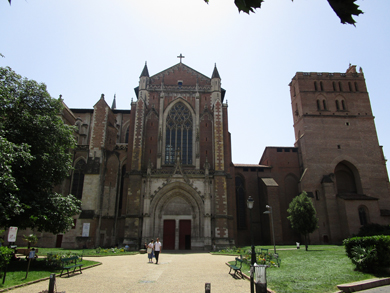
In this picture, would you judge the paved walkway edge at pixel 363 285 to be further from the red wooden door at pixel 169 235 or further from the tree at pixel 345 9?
the red wooden door at pixel 169 235

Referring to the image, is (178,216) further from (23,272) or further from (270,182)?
(23,272)

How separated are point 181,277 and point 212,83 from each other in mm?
25680

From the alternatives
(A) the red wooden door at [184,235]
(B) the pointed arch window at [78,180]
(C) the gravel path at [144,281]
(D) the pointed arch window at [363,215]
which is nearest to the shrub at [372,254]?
(C) the gravel path at [144,281]

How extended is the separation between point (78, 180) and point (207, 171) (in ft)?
50.2

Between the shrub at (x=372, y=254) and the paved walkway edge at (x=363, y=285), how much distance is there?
1.19 metres

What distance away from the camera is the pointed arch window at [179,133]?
3106 cm

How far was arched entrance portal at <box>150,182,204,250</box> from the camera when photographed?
27281mm

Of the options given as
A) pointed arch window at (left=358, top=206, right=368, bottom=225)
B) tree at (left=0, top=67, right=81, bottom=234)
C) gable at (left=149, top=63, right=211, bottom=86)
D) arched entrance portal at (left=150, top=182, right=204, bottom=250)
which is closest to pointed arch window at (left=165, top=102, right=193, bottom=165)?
gable at (left=149, top=63, right=211, bottom=86)

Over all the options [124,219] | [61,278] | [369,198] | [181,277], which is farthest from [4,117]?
[369,198]

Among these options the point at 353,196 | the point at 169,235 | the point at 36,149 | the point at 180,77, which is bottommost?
the point at 169,235

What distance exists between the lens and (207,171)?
1120 inches

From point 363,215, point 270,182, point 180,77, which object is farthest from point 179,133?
point 363,215

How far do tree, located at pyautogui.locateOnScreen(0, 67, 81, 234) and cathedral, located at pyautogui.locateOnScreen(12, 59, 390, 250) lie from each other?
11.7 m

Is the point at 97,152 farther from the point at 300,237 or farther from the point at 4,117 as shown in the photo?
the point at 300,237
